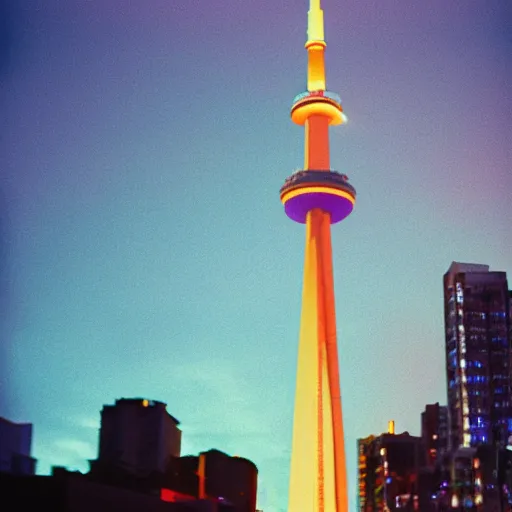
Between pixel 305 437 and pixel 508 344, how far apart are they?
54.9m

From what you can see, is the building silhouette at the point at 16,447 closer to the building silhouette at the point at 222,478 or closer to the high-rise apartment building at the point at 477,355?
the building silhouette at the point at 222,478

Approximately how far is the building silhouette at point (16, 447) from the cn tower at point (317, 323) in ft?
201

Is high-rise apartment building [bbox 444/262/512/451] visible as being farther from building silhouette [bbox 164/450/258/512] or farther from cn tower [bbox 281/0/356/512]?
building silhouette [bbox 164/450/258/512]

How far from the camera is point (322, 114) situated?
122375mm

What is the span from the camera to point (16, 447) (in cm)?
5106

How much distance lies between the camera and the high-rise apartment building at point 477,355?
147 m

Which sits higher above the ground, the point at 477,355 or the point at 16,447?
the point at 477,355

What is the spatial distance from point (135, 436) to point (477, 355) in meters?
103

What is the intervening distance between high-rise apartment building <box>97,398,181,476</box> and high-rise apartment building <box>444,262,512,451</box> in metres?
94.4

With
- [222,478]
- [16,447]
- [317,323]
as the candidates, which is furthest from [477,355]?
[16,447]

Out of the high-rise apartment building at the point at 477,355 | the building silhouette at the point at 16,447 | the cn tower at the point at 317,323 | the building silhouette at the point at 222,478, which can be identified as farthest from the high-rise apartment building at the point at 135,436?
the high-rise apartment building at the point at 477,355

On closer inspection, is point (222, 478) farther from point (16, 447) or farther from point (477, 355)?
point (477, 355)

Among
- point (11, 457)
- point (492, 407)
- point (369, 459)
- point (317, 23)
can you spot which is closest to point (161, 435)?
point (11, 457)

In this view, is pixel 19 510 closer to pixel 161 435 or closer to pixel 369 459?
pixel 161 435
